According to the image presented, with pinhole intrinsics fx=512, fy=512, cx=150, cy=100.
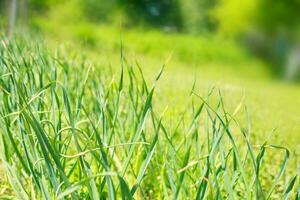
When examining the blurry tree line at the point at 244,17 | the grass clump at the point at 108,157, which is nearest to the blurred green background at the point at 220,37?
the blurry tree line at the point at 244,17

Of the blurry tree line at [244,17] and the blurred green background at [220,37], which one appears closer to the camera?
the blurred green background at [220,37]

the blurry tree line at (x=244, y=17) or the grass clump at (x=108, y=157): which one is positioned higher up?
the grass clump at (x=108, y=157)

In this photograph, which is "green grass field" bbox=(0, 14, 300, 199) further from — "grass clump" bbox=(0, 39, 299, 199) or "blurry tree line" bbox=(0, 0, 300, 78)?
"blurry tree line" bbox=(0, 0, 300, 78)

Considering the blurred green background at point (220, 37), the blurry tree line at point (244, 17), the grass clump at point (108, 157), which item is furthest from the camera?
the blurry tree line at point (244, 17)

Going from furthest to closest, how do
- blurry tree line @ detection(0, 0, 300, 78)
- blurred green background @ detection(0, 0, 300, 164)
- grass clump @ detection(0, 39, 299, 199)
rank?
blurry tree line @ detection(0, 0, 300, 78) < blurred green background @ detection(0, 0, 300, 164) < grass clump @ detection(0, 39, 299, 199)

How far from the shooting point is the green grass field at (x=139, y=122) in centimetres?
136

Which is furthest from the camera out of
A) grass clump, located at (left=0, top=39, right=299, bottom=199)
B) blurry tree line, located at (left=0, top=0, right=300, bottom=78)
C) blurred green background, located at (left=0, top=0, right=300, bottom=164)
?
blurry tree line, located at (left=0, top=0, right=300, bottom=78)

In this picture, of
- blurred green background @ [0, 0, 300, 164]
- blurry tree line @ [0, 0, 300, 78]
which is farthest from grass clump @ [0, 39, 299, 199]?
blurred green background @ [0, 0, 300, 164]

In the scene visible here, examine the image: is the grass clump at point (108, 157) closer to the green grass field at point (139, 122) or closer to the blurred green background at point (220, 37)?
the green grass field at point (139, 122)

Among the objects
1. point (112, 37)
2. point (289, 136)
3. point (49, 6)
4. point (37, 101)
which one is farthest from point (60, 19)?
point (37, 101)

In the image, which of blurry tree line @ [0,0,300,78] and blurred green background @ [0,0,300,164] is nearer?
blurred green background @ [0,0,300,164]

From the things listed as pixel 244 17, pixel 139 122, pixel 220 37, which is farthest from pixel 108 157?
pixel 220 37

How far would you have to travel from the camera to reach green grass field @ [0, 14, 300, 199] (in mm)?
1360

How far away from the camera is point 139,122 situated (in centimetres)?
154
